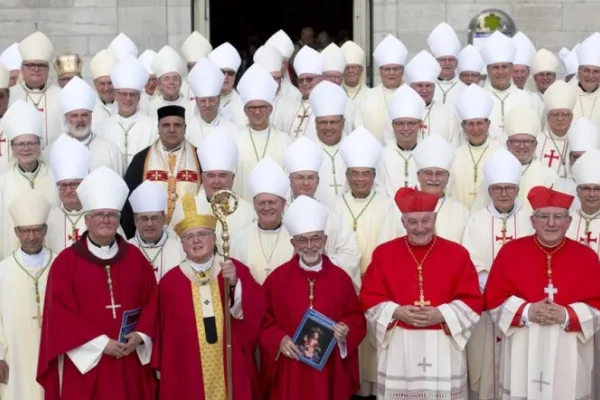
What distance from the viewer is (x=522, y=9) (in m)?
13.6

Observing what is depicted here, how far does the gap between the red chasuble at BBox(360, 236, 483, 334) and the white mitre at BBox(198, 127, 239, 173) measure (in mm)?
1428

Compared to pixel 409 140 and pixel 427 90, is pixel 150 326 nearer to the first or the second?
pixel 409 140

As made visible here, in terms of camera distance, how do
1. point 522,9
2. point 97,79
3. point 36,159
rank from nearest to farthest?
1. point 36,159
2. point 97,79
3. point 522,9

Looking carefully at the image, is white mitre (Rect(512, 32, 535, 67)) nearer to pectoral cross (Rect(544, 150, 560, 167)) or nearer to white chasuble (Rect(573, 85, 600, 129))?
white chasuble (Rect(573, 85, 600, 129))

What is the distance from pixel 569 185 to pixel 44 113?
435 centimetres

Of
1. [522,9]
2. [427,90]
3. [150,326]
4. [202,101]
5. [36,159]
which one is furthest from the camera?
[522,9]

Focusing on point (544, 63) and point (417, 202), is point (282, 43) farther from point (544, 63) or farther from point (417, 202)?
point (417, 202)

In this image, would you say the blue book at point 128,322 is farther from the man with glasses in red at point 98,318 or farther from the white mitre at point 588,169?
the white mitre at point 588,169

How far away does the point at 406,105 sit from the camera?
8898 mm

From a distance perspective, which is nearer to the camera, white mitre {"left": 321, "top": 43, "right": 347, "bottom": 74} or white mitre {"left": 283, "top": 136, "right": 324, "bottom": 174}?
white mitre {"left": 283, "top": 136, "right": 324, "bottom": 174}

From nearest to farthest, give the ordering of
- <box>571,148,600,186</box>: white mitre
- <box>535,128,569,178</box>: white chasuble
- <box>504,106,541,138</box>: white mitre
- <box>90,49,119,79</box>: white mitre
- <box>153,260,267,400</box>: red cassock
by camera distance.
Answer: <box>153,260,267,400</box>: red cassock, <box>571,148,600,186</box>: white mitre, <box>504,106,541,138</box>: white mitre, <box>535,128,569,178</box>: white chasuble, <box>90,49,119,79</box>: white mitre

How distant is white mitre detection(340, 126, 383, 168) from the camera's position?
7.98 m

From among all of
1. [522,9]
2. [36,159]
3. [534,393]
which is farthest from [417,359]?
[522,9]

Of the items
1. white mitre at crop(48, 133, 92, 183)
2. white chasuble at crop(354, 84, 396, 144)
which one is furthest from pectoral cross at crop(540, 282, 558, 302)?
white chasuble at crop(354, 84, 396, 144)
